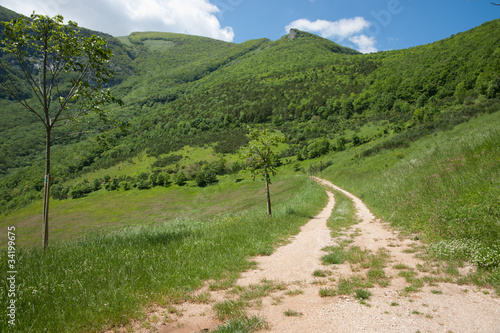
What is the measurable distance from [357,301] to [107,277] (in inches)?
193

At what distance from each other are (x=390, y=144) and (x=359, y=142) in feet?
144

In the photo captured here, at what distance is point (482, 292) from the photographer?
395 cm

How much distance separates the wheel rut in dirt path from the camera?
3.34m

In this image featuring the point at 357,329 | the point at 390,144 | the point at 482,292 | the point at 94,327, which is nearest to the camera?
the point at 357,329

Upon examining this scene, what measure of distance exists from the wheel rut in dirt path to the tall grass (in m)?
0.52

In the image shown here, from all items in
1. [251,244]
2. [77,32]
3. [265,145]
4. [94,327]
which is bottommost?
[251,244]

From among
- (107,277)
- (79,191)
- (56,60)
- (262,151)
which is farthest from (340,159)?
(79,191)

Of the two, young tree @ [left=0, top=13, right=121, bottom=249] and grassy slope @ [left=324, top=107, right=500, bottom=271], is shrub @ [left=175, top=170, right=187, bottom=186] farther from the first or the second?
young tree @ [left=0, top=13, right=121, bottom=249]

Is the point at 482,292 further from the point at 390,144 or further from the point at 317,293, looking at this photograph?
the point at 390,144

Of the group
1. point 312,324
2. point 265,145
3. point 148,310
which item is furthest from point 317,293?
point 265,145

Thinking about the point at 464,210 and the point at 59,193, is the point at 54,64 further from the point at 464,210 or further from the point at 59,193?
the point at 59,193

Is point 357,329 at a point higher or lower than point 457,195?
lower

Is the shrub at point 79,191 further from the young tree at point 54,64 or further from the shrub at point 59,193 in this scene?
the young tree at point 54,64

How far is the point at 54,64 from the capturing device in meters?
6.68
